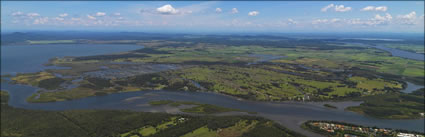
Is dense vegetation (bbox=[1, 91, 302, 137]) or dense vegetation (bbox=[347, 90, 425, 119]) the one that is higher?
dense vegetation (bbox=[347, 90, 425, 119])

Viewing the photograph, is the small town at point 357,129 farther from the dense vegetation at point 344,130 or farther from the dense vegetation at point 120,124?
the dense vegetation at point 120,124

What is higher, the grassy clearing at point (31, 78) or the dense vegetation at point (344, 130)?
the grassy clearing at point (31, 78)

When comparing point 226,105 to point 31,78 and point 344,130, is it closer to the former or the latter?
point 344,130

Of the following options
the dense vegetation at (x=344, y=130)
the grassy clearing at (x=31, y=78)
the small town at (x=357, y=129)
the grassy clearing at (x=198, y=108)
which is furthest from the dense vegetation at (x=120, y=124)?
the grassy clearing at (x=31, y=78)

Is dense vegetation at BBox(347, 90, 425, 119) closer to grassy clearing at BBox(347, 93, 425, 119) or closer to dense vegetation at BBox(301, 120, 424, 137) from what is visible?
grassy clearing at BBox(347, 93, 425, 119)

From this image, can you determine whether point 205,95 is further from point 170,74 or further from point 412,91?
point 412,91

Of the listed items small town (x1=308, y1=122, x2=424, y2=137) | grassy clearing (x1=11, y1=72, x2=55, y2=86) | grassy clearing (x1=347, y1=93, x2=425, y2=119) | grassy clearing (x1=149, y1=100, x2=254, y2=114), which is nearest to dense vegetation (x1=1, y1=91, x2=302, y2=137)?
grassy clearing (x1=149, y1=100, x2=254, y2=114)

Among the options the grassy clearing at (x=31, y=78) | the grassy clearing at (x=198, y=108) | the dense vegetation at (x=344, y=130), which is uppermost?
the grassy clearing at (x=31, y=78)
